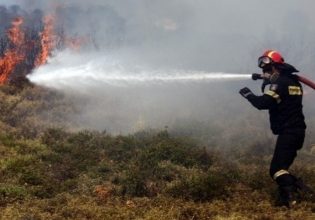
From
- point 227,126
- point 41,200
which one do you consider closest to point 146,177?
point 41,200

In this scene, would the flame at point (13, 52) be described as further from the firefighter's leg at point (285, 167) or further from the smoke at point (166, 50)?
the firefighter's leg at point (285, 167)

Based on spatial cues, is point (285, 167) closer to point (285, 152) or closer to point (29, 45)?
point (285, 152)

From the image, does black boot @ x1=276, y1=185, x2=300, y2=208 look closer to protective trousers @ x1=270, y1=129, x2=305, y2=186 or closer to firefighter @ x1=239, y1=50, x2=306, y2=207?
firefighter @ x1=239, y1=50, x2=306, y2=207

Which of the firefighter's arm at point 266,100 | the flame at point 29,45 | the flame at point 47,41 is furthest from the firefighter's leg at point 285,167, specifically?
the flame at point 47,41

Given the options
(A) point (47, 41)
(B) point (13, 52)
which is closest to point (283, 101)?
(B) point (13, 52)

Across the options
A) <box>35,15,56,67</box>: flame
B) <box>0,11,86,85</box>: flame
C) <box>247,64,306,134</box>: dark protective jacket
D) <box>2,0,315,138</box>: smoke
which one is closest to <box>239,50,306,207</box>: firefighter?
<box>247,64,306,134</box>: dark protective jacket

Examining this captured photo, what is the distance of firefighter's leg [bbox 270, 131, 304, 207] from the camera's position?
8.26 metres

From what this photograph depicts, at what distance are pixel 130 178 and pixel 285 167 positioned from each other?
3.12 meters

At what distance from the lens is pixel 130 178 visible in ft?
32.1

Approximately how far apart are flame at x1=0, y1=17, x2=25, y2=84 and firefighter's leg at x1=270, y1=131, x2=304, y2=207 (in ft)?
55.7

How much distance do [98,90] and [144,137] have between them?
8.57m

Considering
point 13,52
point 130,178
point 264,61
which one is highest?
point 13,52

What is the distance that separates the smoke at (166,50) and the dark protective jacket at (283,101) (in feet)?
31.0

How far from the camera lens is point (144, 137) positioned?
47.6 ft
